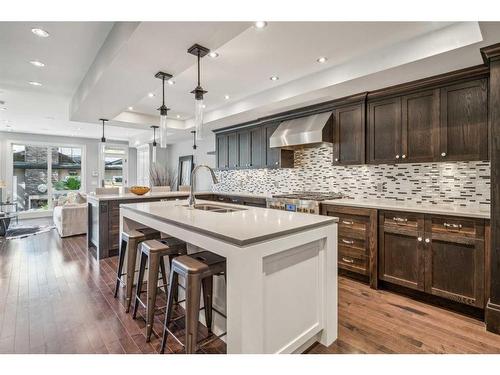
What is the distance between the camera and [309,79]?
134 inches

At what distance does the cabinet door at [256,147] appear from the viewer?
194 inches

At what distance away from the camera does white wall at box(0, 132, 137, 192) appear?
7.84 metres

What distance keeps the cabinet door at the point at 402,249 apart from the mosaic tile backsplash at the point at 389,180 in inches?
24.7

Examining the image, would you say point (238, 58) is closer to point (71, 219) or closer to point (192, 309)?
point (192, 309)

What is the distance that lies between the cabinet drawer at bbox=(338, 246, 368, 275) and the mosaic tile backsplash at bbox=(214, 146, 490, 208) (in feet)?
2.90

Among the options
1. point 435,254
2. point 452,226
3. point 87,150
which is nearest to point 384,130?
point 452,226

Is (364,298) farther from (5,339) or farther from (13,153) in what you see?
(13,153)

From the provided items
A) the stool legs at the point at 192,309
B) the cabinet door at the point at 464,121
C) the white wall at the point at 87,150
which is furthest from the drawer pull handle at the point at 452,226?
the white wall at the point at 87,150

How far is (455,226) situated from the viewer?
2.45m

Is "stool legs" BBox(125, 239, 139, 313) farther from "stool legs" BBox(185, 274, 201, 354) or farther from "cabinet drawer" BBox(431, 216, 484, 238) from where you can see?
"cabinet drawer" BBox(431, 216, 484, 238)

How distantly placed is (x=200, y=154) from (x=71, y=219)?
3.34m

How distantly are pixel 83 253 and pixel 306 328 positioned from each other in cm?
406

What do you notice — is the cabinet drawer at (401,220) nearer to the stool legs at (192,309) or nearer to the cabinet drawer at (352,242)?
the cabinet drawer at (352,242)
